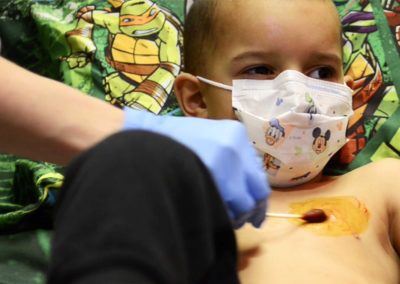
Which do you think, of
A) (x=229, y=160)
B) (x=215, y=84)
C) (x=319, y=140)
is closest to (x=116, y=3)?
(x=215, y=84)

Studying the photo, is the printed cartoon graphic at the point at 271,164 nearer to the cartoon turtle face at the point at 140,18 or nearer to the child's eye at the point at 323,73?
the child's eye at the point at 323,73

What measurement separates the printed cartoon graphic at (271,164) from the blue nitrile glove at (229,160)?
1.20ft

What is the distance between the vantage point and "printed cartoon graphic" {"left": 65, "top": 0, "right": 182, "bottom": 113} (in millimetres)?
1576

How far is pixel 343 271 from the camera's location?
1075 mm

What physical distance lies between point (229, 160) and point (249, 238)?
376 millimetres

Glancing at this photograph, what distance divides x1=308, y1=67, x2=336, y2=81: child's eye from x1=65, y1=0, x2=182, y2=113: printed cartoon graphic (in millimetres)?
423

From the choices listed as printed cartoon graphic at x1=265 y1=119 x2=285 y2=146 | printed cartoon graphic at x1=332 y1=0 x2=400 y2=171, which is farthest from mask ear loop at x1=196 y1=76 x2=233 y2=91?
printed cartoon graphic at x1=332 y1=0 x2=400 y2=171

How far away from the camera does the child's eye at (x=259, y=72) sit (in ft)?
4.15

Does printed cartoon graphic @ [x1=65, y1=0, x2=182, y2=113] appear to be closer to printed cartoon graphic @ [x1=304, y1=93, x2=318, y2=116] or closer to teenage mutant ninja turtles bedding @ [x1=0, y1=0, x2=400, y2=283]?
teenage mutant ninja turtles bedding @ [x1=0, y1=0, x2=400, y2=283]

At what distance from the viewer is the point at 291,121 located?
118 centimetres

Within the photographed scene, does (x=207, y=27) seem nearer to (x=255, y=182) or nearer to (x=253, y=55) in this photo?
(x=253, y=55)

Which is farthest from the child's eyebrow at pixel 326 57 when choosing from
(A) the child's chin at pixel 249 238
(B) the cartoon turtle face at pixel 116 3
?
(B) the cartoon turtle face at pixel 116 3

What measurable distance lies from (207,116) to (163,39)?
424 millimetres

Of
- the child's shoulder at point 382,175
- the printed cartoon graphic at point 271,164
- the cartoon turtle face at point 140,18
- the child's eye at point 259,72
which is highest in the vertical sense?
the child's eye at point 259,72
